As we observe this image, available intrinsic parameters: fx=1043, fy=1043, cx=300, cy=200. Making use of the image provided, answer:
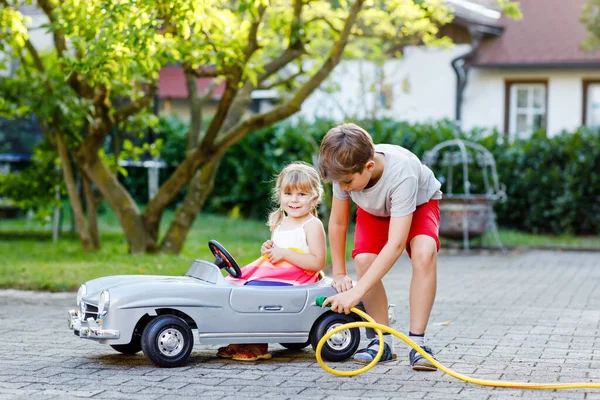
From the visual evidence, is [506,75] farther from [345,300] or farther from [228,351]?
[345,300]

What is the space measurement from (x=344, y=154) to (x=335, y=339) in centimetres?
116

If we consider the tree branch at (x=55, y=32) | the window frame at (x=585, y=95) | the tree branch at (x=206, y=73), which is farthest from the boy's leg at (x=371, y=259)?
the window frame at (x=585, y=95)

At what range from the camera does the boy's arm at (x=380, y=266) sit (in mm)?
5457

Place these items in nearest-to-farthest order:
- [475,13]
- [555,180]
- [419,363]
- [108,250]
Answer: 1. [419,363]
2. [108,250]
3. [555,180]
4. [475,13]

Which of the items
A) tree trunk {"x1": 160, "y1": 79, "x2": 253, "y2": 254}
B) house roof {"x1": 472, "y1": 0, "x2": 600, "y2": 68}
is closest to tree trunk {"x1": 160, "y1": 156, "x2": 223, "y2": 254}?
tree trunk {"x1": 160, "y1": 79, "x2": 253, "y2": 254}

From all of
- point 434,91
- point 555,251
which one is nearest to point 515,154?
point 555,251

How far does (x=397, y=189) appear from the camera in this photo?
556 cm

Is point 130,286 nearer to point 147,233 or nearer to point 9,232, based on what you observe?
point 147,233

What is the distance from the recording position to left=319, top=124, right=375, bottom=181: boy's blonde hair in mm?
5363

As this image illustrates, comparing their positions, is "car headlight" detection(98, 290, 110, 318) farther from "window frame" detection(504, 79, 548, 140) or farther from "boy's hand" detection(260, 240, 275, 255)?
"window frame" detection(504, 79, 548, 140)

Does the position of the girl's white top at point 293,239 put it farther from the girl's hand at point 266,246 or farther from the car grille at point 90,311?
the car grille at point 90,311

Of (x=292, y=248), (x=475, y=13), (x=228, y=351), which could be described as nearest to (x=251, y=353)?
(x=228, y=351)

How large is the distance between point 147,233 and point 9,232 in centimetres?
527

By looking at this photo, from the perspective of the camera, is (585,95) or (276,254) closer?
(276,254)
